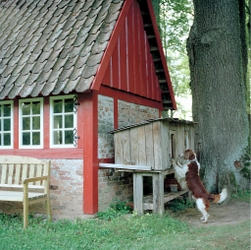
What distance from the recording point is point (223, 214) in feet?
30.5

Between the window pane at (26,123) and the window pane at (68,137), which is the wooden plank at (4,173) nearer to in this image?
the window pane at (26,123)

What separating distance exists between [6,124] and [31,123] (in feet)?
2.42

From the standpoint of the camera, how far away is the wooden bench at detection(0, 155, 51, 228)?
820 centimetres

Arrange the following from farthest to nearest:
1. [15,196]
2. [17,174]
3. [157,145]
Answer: [17,174] < [157,145] < [15,196]

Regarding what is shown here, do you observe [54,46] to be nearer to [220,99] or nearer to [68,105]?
[68,105]

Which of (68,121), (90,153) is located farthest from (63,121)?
(90,153)

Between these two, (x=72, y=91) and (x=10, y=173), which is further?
(x=10, y=173)

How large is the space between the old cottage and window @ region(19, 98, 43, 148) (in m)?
0.02

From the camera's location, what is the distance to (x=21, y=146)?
9281 mm

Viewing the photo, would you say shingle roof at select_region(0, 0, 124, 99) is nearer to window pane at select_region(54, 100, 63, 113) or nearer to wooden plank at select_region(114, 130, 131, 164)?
window pane at select_region(54, 100, 63, 113)

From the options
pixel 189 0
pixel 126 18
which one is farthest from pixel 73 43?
pixel 189 0

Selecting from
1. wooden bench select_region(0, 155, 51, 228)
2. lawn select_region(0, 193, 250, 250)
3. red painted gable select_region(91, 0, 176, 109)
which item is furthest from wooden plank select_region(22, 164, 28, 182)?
Result: red painted gable select_region(91, 0, 176, 109)

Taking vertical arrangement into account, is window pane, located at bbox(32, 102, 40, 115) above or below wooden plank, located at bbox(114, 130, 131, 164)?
above

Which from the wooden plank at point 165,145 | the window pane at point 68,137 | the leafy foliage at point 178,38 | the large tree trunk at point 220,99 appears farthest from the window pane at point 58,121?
the leafy foliage at point 178,38
